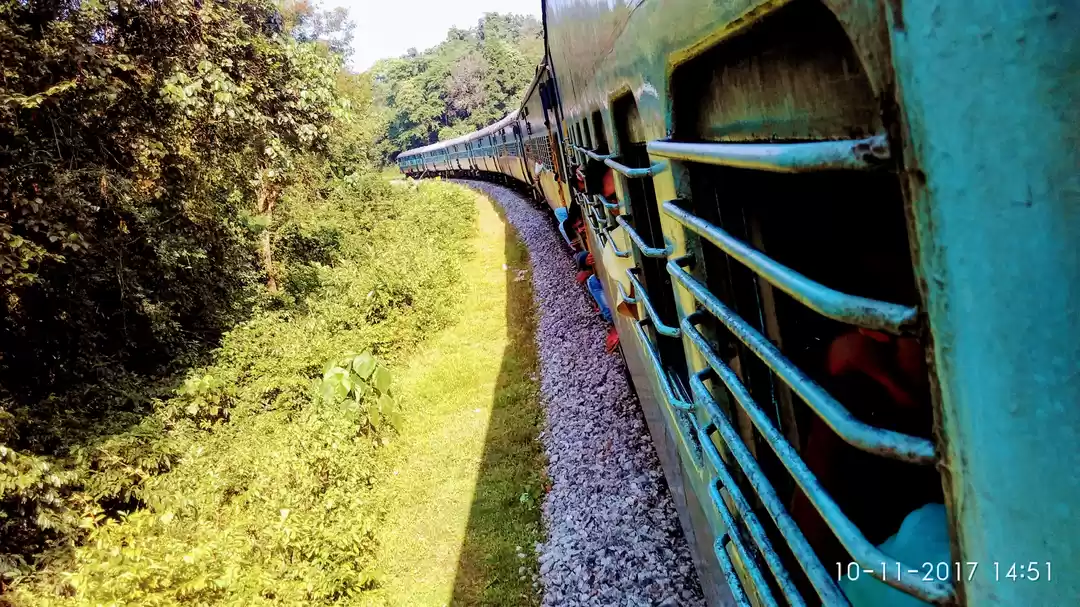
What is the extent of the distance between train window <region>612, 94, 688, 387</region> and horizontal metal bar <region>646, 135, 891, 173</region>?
156 centimetres

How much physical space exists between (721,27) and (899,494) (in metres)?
1.12

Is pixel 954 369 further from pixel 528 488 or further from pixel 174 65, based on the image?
pixel 174 65

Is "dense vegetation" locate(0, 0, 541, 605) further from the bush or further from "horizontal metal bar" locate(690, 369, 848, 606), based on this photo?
"horizontal metal bar" locate(690, 369, 848, 606)

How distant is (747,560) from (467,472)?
496 centimetres

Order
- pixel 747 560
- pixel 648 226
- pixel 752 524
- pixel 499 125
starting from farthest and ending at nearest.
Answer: pixel 499 125 < pixel 648 226 < pixel 747 560 < pixel 752 524

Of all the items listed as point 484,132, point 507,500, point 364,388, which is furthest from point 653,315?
point 484,132

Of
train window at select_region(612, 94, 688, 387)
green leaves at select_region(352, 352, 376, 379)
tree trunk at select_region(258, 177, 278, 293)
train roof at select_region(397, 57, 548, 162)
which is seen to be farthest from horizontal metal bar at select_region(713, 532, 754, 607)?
tree trunk at select_region(258, 177, 278, 293)

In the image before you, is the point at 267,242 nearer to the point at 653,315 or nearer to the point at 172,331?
the point at 172,331

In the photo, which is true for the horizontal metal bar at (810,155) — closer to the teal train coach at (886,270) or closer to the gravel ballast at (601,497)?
the teal train coach at (886,270)

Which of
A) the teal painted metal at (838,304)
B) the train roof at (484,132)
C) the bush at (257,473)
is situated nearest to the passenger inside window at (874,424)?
the teal painted metal at (838,304)

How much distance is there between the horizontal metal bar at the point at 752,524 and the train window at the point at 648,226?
3.23 ft

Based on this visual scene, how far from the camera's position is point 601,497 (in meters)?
4.89

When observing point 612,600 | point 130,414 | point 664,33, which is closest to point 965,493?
point 664,33

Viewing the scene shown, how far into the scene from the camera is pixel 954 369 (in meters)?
0.69
